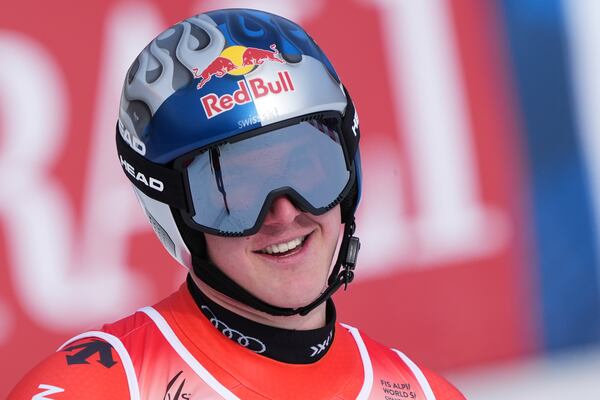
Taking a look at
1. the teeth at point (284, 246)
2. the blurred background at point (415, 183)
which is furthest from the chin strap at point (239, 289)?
the blurred background at point (415, 183)

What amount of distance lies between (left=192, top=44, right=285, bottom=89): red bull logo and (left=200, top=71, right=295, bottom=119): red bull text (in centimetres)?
3

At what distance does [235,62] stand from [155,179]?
31cm

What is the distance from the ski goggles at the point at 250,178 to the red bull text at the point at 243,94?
0.07 m

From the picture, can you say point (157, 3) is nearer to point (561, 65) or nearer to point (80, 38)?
point (80, 38)

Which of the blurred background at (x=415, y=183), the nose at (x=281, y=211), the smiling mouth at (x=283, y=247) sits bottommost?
the blurred background at (x=415, y=183)

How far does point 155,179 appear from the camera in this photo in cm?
262

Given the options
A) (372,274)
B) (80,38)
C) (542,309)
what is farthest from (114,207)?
(542,309)

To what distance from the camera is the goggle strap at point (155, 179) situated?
259 centimetres

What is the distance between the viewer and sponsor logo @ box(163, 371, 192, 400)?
247 cm

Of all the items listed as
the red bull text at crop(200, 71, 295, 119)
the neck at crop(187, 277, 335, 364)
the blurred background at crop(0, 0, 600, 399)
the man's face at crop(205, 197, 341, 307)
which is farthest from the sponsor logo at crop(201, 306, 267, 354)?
the blurred background at crop(0, 0, 600, 399)

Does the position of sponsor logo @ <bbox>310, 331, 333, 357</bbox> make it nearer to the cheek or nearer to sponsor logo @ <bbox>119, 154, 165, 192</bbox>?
the cheek

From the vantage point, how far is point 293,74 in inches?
104

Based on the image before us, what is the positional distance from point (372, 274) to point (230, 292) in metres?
2.59

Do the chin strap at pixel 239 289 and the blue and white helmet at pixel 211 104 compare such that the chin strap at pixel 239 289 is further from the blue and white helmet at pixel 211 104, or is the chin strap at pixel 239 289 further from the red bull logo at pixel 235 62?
the red bull logo at pixel 235 62
